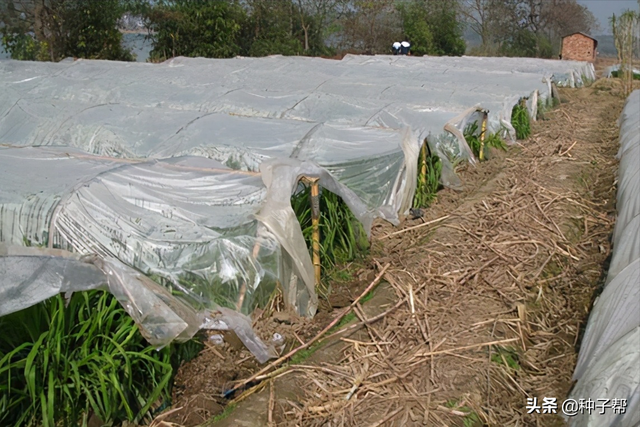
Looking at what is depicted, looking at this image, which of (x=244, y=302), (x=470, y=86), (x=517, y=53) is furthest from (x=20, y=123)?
(x=517, y=53)

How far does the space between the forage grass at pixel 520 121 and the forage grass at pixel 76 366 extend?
9.45 m

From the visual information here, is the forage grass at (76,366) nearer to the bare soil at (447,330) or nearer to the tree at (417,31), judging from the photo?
the bare soil at (447,330)

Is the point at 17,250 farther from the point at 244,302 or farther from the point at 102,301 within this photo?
the point at 244,302

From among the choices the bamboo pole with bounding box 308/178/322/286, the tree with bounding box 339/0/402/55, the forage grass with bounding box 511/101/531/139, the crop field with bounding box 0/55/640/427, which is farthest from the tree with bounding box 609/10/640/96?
the bamboo pole with bounding box 308/178/322/286

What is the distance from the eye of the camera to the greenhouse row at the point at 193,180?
3662 millimetres

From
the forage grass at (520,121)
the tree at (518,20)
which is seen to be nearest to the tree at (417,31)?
the tree at (518,20)

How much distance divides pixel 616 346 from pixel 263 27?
22728 mm

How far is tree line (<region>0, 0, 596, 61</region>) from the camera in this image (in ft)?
56.5

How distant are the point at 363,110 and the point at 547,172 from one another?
9.22ft

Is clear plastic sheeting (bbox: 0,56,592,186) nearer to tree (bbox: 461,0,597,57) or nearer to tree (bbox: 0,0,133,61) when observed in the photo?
tree (bbox: 0,0,133,61)

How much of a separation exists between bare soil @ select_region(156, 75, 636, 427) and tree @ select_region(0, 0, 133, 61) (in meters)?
14.1

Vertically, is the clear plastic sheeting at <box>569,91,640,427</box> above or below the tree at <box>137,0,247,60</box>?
below

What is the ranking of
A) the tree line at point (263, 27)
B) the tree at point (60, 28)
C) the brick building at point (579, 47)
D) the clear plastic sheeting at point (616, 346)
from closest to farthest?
the clear plastic sheeting at point (616, 346) → the tree at point (60, 28) → the tree line at point (263, 27) → the brick building at point (579, 47)

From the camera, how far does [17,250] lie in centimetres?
357
